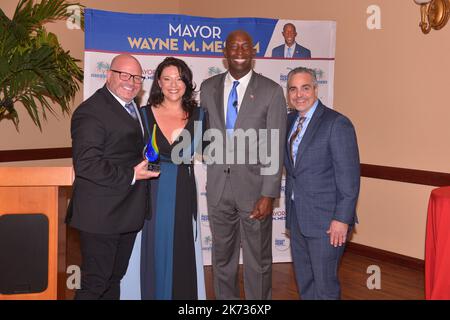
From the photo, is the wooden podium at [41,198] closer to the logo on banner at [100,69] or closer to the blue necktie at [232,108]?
the blue necktie at [232,108]

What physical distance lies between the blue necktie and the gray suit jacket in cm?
4

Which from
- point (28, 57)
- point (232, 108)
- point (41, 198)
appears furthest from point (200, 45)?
point (41, 198)

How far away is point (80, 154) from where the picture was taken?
9.86 feet

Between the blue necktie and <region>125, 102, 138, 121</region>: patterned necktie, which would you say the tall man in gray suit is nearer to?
the blue necktie

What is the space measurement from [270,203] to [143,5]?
4.92 meters

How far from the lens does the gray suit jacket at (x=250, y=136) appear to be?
3.63m

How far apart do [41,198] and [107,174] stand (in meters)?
0.35

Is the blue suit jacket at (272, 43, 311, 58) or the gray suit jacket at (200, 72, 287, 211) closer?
the gray suit jacket at (200, 72, 287, 211)

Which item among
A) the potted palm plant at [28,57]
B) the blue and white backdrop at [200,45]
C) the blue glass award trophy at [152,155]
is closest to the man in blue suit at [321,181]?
the blue glass award trophy at [152,155]

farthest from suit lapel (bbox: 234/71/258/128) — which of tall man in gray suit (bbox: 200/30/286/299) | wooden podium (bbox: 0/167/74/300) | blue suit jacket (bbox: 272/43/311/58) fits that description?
blue suit jacket (bbox: 272/43/311/58)

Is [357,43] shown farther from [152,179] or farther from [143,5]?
[152,179]

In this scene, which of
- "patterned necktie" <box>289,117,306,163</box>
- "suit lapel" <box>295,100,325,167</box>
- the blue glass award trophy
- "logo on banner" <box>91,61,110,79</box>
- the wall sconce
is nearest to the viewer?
the blue glass award trophy

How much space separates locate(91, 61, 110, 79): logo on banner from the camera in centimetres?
513
